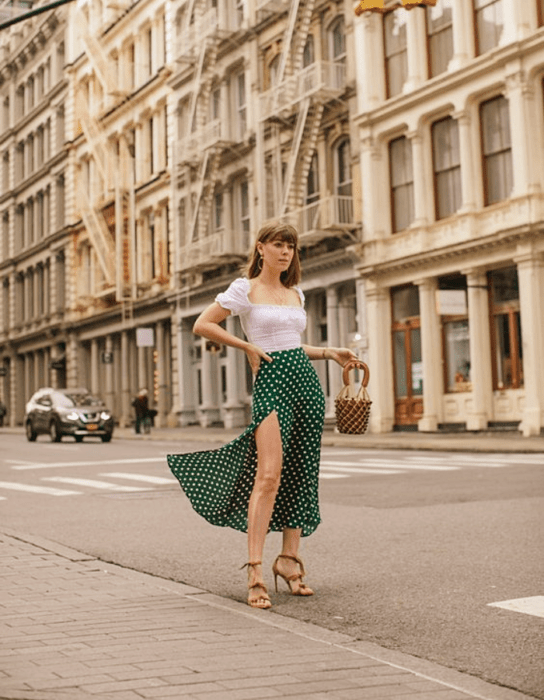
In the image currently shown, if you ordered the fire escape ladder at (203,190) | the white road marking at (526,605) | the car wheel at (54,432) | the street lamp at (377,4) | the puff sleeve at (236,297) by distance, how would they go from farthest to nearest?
the fire escape ladder at (203,190) → the car wheel at (54,432) → the street lamp at (377,4) → the puff sleeve at (236,297) → the white road marking at (526,605)

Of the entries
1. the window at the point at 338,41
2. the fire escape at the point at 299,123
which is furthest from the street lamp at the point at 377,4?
the window at the point at 338,41

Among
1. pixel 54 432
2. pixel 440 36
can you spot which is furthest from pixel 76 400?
pixel 440 36

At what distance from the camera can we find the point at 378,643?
4.93 meters

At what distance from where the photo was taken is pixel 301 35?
3450 centimetres

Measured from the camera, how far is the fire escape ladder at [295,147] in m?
33.8

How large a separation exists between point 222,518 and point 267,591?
18.6 inches

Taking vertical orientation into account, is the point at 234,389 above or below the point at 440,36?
below

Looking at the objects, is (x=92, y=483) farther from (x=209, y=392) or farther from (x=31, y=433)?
(x=209, y=392)

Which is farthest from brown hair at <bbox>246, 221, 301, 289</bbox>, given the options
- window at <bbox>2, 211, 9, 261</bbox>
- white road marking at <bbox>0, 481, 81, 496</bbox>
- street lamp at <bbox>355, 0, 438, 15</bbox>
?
window at <bbox>2, 211, 9, 261</bbox>

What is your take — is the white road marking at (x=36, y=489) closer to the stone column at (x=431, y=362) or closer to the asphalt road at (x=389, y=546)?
the asphalt road at (x=389, y=546)

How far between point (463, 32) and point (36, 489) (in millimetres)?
18891

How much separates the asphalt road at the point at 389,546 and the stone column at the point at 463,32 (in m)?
15.0

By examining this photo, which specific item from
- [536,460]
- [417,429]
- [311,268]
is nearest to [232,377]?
[311,268]

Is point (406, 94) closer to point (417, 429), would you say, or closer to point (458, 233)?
point (458, 233)
